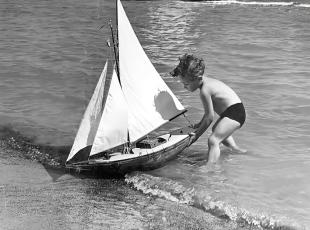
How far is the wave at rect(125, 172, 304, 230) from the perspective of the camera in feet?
22.2

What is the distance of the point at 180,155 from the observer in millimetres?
9266

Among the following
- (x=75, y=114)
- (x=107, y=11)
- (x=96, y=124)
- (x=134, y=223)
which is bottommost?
(x=107, y=11)

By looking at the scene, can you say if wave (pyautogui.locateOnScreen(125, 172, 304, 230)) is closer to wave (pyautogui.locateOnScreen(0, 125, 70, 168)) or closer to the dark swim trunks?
the dark swim trunks

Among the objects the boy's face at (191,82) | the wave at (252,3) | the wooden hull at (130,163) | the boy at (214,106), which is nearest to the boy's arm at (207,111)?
the boy at (214,106)

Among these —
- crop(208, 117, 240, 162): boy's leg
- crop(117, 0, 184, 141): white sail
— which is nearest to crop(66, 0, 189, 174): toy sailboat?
crop(117, 0, 184, 141): white sail

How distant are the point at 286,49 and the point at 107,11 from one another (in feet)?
62.6

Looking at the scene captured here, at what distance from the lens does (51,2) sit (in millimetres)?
37594

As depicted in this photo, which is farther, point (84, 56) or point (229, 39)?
point (229, 39)

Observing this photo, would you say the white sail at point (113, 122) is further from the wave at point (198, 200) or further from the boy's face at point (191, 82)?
the boy's face at point (191, 82)

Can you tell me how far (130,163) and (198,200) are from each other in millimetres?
1257

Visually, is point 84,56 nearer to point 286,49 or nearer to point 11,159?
point 286,49

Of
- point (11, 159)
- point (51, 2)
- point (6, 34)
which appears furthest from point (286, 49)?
point (51, 2)

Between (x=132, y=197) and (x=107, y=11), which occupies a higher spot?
(x=132, y=197)

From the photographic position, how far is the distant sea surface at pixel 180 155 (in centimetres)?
688
